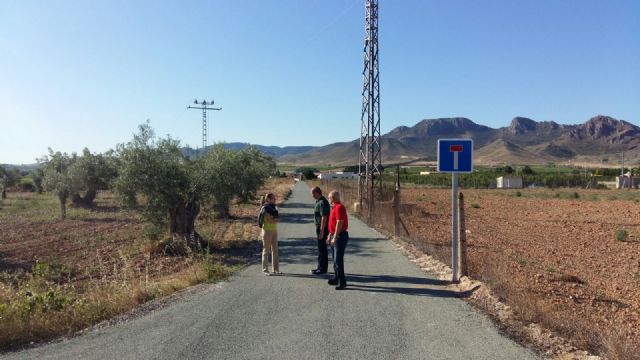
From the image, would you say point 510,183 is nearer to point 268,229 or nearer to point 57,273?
point 57,273

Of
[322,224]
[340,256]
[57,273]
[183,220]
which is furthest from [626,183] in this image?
[57,273]

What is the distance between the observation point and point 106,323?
289 inches

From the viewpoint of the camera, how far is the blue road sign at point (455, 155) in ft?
31.4

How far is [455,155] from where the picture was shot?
31.6 ft

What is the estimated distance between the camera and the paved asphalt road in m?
6.05

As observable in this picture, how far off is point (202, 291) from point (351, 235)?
360 inches

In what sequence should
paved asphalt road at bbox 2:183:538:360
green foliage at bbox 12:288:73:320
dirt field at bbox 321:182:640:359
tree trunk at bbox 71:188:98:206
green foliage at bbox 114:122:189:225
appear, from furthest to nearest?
tree trunk at bbox 71:188:98:206 → green foliage at bbox 114:122:189:225 → green foliage at bbox 12:288:73:320 → dirt field at bbox 321:182:640:359 → paved asphalt road at bbox 2:183:538:360

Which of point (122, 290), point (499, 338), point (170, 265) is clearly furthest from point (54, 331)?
point (170, 265)

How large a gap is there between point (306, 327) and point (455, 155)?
14.6 ft

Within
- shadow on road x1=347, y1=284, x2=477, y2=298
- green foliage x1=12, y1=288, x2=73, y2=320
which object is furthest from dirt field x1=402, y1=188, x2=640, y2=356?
green foliage x1=12, y1=288, x2=73, y2=320

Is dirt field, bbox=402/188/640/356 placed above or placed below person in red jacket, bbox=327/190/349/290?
below

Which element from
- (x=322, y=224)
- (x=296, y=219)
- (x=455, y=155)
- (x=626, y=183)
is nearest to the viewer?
(x=455, y=155)

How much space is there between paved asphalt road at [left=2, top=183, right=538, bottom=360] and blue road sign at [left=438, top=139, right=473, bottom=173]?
86.5 inches

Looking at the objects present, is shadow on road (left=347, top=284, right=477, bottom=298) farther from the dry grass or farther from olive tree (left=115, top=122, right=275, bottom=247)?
olive tree (left=115, top=122, right=275, bottom=247)
